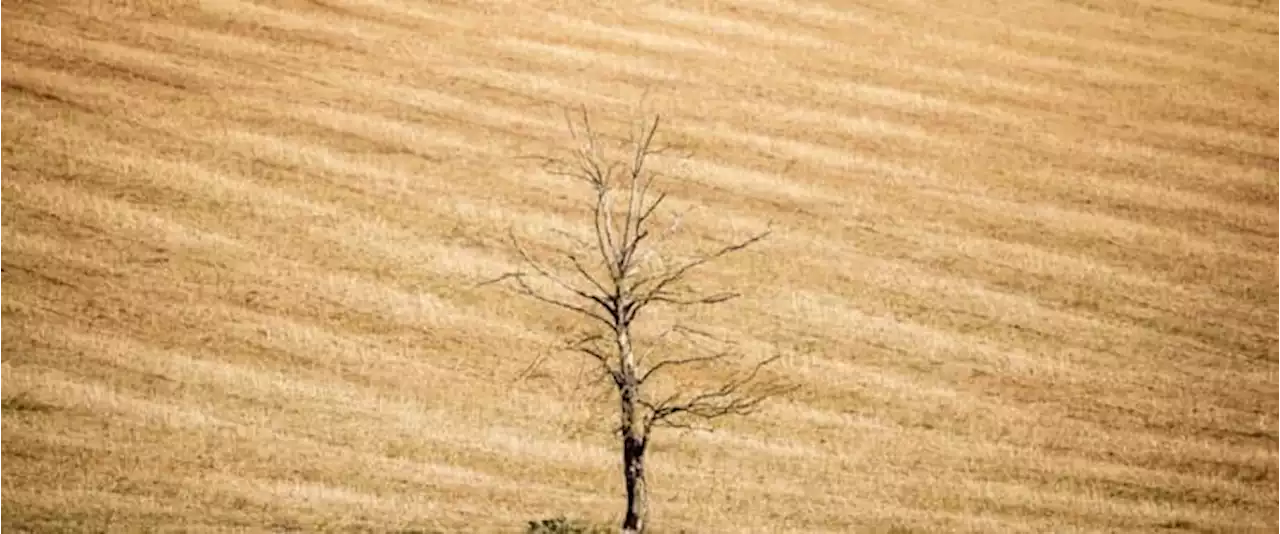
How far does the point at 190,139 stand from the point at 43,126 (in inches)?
37.4

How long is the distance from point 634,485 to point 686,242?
2492mm

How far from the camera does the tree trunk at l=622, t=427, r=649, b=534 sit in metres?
6.29

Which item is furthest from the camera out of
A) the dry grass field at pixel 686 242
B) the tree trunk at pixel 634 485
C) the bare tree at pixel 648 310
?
the bare tree at pixel 648 310

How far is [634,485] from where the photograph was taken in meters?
6.38

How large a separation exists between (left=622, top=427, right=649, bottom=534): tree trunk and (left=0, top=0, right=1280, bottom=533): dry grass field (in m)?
0.54

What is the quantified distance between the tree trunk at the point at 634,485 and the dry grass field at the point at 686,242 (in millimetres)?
541

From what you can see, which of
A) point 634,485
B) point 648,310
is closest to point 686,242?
point 648,310

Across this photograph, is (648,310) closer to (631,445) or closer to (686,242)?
(686,242)

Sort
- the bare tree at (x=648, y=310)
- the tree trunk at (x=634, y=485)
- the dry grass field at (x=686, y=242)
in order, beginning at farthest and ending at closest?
the bare tree at (x=648, y=310)
the dry grass field at (x=686, y=242)
the tree trunk at (x=634, y=485)

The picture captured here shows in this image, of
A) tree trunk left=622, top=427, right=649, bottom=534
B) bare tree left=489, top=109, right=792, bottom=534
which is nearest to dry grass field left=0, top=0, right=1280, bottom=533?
bare tree left=489, top=109, right=792, bottom=534

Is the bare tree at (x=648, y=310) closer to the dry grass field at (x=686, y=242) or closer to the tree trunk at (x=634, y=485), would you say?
the dry grass field at (x=686, y=242)

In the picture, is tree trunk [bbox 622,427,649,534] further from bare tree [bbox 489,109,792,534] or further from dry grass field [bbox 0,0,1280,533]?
dry grass field [bbox 0,0,1280,533]

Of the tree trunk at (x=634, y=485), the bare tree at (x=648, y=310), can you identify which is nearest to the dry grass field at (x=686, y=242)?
the bare tree at (x=648, y=310)

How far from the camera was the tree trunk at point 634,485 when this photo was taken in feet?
20.6
